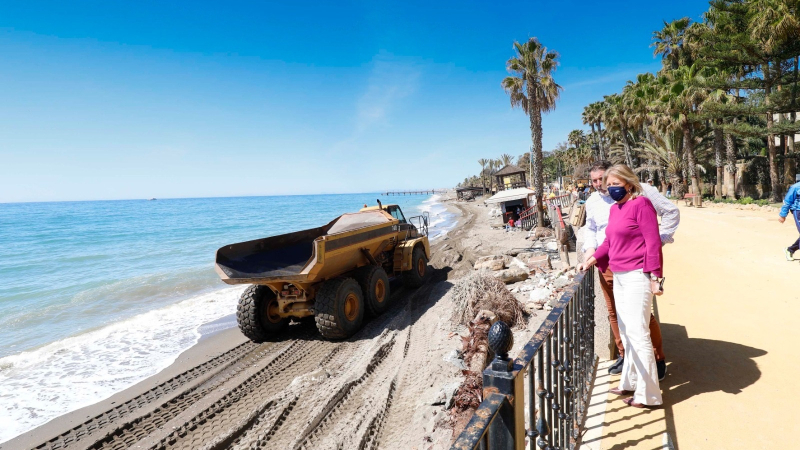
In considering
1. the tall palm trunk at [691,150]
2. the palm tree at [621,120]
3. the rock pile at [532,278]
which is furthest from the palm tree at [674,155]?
the rock pile at [532,278]

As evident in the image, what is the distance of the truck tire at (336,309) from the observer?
6.55 metres

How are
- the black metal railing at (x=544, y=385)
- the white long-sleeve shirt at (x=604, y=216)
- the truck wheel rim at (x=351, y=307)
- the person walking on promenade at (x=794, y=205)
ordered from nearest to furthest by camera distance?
the black metal railing at (x=544, y=385), the white long-sleeve shirt at (x=604, y=216), the person walking on promenade at (x=794, y=205), the truck wheel rim at (x=351, y=307)

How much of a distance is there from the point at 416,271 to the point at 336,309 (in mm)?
3308

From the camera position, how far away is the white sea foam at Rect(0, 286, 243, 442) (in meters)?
5.60

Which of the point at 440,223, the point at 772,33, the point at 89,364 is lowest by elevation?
the point at 89,364

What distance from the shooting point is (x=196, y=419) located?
4703 millimetres

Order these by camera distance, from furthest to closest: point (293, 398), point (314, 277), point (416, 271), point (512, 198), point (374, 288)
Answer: point (512, 198) → point (416, 271) → point (374, 288) → point (314, 277) → point (293, 398)

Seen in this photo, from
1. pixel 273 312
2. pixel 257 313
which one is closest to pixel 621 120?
pixel 273 312

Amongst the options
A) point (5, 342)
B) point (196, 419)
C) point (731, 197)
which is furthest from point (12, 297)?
point (731, 197)

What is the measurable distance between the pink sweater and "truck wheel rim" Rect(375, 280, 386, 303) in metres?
5.52

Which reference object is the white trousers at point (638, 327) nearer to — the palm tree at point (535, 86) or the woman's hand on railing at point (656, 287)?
the woman's hand on railing at point (656, 287)

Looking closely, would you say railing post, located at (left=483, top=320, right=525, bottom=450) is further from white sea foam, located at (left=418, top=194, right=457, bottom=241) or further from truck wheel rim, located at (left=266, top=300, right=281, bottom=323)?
white sea foam, located at (left=418, top=194, right=457, bottom=241)

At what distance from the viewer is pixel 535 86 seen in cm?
1823

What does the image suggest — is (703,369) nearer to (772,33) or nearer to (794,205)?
(794,205)
